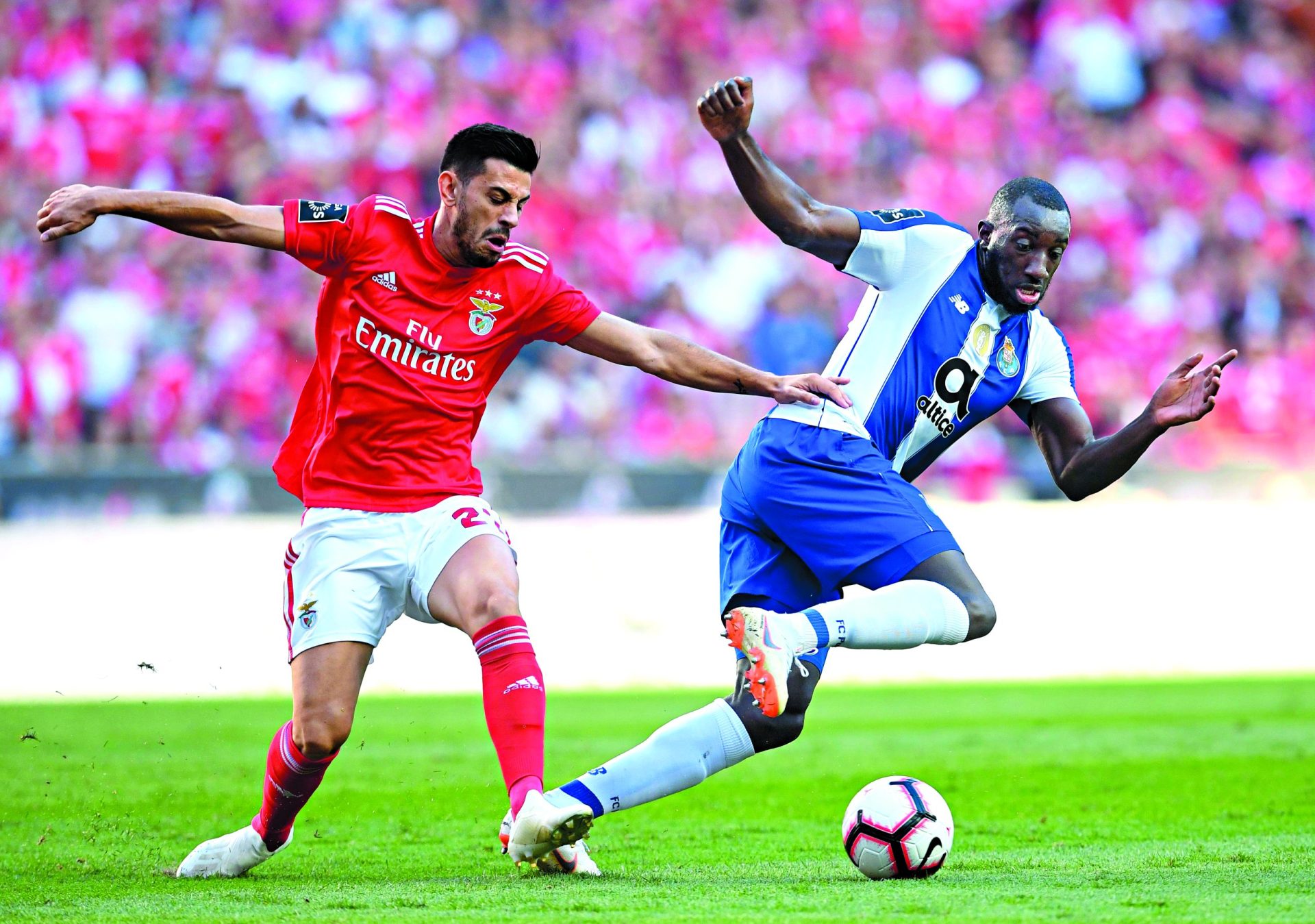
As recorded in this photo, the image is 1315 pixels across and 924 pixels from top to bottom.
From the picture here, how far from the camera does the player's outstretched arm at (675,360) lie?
18.4 ft

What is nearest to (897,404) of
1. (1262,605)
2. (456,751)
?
(456,751)

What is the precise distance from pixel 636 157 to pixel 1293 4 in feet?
28.0

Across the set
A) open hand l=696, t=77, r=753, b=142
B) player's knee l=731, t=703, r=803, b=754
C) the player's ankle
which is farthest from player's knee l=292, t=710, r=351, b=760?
open hand l=696, t=77, r=753, b=142

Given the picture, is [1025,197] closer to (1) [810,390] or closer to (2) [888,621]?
(1) [810,390]

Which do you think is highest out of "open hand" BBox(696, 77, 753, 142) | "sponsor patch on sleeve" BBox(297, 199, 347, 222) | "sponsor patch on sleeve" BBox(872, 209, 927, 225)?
"open hand" BBox(696, 77, 753, 142)

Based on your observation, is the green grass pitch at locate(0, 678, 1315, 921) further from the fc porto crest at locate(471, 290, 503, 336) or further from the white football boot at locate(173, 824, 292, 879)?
the fc porto crest at locate(471, 290, 503, 336)

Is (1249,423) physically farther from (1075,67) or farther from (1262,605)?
(1075,67)

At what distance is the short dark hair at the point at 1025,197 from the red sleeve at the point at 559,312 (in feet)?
4.83

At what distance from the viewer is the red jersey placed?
18.5ft

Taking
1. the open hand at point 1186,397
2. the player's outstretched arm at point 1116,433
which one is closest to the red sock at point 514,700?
the player's outstretched arm at point 1116,433

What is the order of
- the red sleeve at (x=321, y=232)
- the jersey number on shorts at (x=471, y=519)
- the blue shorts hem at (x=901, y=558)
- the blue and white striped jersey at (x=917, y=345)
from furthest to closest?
1. the jersey number on shorts at (x=471, y=519)
2. the blue and white striped jersey at (x=917, y=345)
3. the red sleeve at (x=321, y=232)
4. the blue shorts hem at (x=901, y=558)

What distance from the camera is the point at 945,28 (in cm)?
1909

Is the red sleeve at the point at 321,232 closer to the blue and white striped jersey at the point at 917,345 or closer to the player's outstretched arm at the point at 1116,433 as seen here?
the blue and white striped jersey at the point at 917,345

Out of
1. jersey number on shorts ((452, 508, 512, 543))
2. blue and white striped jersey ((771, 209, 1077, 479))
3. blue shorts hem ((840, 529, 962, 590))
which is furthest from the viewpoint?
jersey number on shorts ((452, 508, 512, 543))
